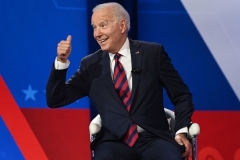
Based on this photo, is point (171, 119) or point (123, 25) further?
point (171, 119)

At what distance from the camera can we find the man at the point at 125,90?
10.2ft

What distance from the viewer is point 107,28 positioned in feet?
10.4

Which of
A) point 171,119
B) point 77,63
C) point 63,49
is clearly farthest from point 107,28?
point 77,63

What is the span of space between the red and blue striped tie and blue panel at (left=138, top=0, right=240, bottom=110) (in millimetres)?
1534

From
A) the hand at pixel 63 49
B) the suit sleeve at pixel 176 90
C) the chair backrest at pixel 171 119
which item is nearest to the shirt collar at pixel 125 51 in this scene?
the suit sleeve at pixel 176 90

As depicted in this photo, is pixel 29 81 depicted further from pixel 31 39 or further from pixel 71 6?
pixel 71 6

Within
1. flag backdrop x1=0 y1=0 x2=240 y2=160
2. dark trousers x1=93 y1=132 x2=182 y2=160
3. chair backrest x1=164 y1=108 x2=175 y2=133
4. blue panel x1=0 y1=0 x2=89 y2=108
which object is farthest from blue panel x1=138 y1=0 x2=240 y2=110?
dark trousers x1=93 y1=132 x2=182 y2=160

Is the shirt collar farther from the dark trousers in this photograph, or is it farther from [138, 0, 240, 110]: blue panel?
[138, 0, 240, 110]: blue panel

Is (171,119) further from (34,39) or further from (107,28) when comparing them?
(34,39)

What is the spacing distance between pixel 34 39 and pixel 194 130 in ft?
7.01

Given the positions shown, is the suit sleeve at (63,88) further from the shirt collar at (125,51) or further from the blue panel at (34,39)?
the blue panel at (34,39)

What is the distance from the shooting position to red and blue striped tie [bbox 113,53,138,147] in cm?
309

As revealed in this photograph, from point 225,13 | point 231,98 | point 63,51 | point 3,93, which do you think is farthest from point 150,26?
point 63,51

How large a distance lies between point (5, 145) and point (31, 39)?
98 centimetres
